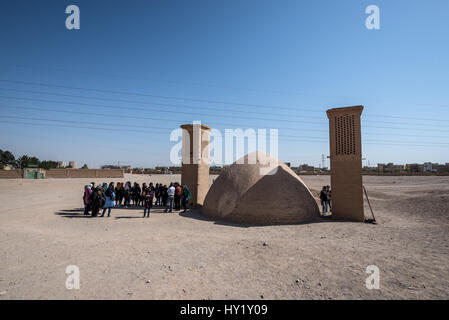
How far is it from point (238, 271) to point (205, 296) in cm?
118

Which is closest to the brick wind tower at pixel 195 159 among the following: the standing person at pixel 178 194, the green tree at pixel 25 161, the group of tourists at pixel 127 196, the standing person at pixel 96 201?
the group of tourists at pixel 127 196

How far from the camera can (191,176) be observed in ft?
45.9

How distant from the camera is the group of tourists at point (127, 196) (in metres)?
10.7

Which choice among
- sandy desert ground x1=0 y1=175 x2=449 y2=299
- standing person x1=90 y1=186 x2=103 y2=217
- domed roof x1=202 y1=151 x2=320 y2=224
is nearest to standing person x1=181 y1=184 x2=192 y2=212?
domed roof x1=202 y1=151 x2=320 y2=224

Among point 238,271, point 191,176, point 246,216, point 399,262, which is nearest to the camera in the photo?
point 238,271

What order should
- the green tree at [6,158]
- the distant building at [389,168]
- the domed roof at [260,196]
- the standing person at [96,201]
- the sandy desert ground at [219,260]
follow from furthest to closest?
the distant building at [389,168], the green tree at [6,158], the standing person at [96,201], the domed roof at [260,196], the sandy desert ground at [219,260]

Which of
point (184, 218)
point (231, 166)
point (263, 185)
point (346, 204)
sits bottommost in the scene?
point (184, 218)

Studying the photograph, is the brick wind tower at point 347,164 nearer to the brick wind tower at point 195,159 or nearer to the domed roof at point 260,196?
the domed roof at point 260,196

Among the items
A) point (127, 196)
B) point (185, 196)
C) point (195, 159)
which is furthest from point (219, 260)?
point (127, 196)

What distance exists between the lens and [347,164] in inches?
412

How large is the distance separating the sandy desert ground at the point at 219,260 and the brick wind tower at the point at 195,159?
4356 mm
